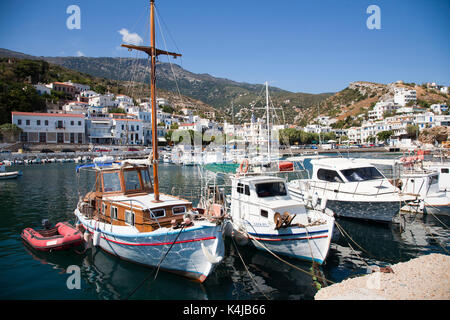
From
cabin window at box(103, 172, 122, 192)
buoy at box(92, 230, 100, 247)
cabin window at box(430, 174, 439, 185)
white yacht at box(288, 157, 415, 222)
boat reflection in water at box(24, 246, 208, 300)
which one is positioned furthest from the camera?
cabin window at box(430, 174, 439, 185)

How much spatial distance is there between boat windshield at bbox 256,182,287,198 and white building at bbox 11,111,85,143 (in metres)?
77.8

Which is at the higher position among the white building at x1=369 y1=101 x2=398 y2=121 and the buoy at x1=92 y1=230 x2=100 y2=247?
the white building at x1=369 y1=101 x2=398 y2=121

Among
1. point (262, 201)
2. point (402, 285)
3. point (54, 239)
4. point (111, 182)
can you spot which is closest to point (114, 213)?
point (111, 182)

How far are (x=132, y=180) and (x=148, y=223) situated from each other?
3.27m

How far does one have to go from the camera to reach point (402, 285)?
783 cm

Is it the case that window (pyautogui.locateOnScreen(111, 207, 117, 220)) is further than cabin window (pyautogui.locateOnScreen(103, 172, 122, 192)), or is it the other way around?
cabin window (pyautogui.locateOnScreen(103, 172, 122, 192))

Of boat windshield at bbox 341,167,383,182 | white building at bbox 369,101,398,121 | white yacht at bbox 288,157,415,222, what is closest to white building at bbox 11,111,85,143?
white yacht at bbox 288,157,415,222

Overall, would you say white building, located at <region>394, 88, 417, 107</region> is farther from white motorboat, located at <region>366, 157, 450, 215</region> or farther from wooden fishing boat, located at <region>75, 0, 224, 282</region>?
wooden fishing boat, located at <region>75, 0, 224, 282</region>

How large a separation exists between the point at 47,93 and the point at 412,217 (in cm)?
11204

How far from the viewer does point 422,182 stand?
694 inches

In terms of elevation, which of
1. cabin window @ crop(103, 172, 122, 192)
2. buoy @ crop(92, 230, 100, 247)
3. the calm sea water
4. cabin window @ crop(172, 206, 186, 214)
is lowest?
the calm sea water

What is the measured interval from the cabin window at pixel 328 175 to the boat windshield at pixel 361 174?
1.43 ft

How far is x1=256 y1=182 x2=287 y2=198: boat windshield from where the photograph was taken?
477 inches

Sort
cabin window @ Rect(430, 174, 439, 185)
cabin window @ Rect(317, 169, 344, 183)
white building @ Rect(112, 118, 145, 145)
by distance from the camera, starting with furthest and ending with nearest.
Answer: white building @ Rect(112, 118, 145, 145), cabin window @ Rect(430, 174, 439, 185), cabin window @ Rect(317, 169, 344, 183)
